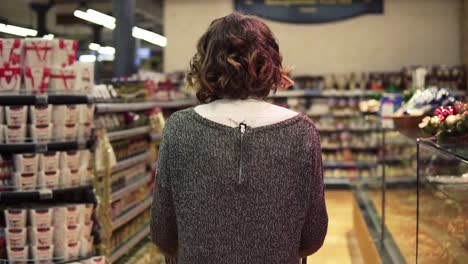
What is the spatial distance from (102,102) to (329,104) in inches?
257

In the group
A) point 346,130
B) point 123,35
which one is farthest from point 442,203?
point 346,130

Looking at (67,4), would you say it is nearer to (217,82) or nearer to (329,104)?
(329,104)

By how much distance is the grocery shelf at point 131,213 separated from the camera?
5027 mm

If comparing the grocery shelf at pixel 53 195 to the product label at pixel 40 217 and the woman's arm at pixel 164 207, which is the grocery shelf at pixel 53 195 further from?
the woman's arm at pixel 164 207

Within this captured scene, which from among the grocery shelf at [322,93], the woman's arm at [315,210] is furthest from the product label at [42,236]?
the grocery shelf at [322,93]

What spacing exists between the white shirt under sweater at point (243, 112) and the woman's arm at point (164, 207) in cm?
14

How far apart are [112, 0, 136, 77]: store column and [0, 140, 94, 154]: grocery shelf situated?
4.71 meters

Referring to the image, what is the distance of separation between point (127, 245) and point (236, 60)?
405 centimetres

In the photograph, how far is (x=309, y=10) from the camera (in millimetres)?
11320

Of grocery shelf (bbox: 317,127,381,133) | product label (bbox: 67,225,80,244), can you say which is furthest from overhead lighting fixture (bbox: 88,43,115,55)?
product label (bbox: 67,225,80,244)

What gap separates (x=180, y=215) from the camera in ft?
5.31

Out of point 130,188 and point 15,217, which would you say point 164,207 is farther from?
point 130,188

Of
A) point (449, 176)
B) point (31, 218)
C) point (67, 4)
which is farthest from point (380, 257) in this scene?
point (67, 4)

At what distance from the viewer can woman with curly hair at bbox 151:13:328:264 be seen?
5.09ft
